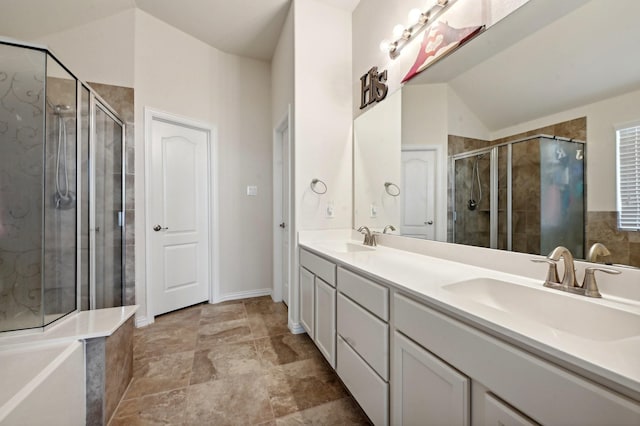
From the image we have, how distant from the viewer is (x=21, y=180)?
153 cm

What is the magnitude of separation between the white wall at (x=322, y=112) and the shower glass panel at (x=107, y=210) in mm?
1610

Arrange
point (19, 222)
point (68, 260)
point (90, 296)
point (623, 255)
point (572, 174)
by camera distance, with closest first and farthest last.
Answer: point (623, 255) < point (572, 174) < point (19, 222) < point (68, 260) < point (90, 296)

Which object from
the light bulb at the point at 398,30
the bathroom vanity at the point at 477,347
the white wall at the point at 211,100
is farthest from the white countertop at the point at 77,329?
the light bulb at the point at 398,30

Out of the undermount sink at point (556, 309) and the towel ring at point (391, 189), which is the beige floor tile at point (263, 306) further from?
the undermount sink at point (556, 309)

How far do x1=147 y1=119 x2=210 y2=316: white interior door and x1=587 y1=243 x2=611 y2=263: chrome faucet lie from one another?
3076mm

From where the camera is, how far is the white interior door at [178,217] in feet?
8.64

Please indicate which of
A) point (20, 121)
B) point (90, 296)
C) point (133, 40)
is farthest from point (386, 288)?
point (133, 40)

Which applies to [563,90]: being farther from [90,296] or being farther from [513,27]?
[90,296]

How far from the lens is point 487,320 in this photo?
2.20 feet

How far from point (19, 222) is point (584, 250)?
9.18 ft

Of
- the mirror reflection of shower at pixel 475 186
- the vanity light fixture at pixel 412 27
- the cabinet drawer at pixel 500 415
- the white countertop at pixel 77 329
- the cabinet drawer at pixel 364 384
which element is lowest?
the cabinet drawer at pixel 364 384

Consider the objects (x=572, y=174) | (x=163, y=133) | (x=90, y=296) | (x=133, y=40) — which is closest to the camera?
(x=572, y=174)

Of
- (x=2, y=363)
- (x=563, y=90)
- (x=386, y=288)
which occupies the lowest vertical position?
(x=2, y=363)

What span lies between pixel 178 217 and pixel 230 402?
77.1 inches
